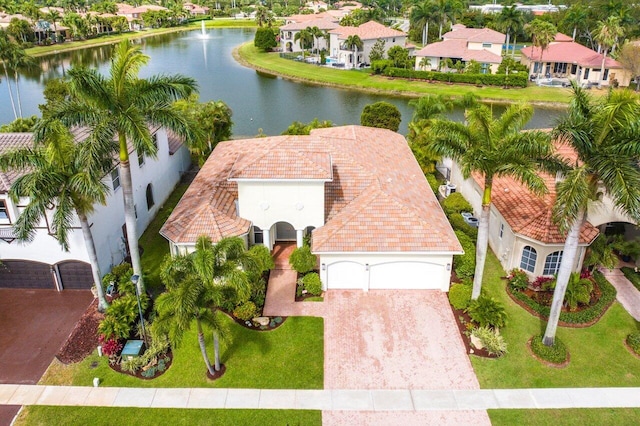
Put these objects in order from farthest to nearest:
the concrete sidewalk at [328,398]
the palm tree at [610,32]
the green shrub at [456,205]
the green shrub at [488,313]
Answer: the palm tree at [610,32]
the green shrub at [456,205]
the green shrub at [488,313]
the concrete sidewalk at [328,398]

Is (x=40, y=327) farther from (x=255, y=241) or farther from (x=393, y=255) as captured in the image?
(x=393, y=255)

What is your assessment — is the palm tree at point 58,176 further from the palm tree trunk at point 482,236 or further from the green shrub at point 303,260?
the palm tree trunk at point 482,236

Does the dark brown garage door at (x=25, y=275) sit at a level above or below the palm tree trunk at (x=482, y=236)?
below

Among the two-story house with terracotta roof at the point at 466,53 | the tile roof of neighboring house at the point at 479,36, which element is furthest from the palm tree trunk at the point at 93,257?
the tile roof of neighboring house at the point at 479,36

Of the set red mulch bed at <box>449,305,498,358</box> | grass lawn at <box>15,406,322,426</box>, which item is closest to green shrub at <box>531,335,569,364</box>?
red mulch bed at <box>449,305,498,358</box>

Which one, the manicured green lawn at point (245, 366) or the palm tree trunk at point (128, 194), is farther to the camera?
the palm tree trunk at point (128, 194)

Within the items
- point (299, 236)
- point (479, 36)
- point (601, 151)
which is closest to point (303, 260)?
point (299, 236)

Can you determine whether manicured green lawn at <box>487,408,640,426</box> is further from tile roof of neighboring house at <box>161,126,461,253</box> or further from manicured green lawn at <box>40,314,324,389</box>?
tile roof of neighboring house at <box>161,126,461,253</box>

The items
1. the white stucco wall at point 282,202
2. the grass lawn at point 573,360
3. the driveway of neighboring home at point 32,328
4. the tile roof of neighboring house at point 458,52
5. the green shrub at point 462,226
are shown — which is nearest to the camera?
the grass lawn at point 573,360

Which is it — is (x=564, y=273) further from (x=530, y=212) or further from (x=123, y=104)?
(x=123, y=104)
